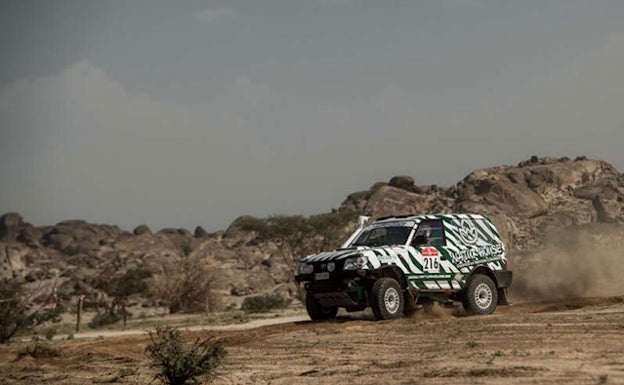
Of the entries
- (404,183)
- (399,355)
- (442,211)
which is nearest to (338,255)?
(399,355)

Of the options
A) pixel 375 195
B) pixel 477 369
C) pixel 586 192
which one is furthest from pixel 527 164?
pixel 477 369

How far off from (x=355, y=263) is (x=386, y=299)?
36.9 inches

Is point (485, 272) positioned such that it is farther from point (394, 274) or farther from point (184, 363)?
point (184, 363)

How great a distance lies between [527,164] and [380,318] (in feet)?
226

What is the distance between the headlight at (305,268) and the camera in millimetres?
17603

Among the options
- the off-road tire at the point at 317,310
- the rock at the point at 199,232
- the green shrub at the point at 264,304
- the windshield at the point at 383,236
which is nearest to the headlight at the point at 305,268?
the off-road tire at the point at 317,310

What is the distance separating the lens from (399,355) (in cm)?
1167

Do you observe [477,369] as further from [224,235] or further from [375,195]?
[224,235]

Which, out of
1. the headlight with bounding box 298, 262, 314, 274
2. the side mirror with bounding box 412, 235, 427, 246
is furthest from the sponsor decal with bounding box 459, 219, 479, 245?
the headlight with bounding box 298, 262, 314, 274

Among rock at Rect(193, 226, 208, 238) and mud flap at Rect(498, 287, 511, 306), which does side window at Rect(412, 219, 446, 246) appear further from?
rock at Rect(193, 226, 208, 238)

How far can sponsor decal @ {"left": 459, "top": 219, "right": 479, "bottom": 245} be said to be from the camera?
18062 millimetres

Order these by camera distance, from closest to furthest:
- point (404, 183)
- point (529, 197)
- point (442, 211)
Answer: point (529, 197) < point (442, 211) < point (404, 183)

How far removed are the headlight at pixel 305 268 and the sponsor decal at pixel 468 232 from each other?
3280mm

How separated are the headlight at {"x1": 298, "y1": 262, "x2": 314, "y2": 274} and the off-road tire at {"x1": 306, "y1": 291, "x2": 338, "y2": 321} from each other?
0.50 meters
